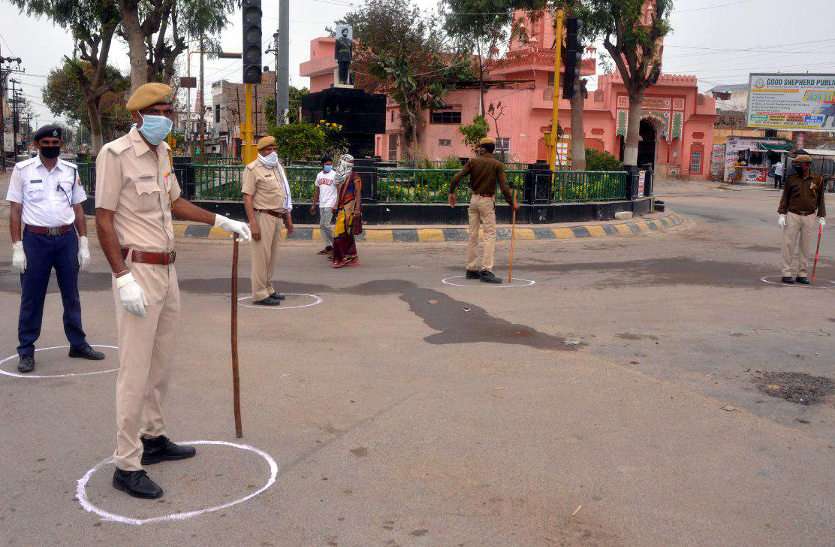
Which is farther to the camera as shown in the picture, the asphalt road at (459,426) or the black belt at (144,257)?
the black belt at (144,257)

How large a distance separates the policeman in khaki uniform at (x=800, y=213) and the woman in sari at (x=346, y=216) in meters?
5.74

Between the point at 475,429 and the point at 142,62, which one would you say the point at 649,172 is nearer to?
the point at 142,62

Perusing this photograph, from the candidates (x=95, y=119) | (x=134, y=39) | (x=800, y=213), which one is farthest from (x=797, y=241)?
(x=95, y=119)

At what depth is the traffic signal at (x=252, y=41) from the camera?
1370 centimetres

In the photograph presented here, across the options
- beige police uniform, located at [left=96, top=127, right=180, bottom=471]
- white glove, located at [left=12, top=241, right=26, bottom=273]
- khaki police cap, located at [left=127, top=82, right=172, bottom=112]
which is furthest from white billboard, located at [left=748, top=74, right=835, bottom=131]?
beige police uniform, located at [left=96, top=127, right=180, bottom=471]

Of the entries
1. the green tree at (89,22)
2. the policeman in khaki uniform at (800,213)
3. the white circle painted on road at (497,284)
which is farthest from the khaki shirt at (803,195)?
the green tree at (89,22)

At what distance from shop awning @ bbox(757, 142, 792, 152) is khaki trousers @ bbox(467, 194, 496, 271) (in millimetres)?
40571

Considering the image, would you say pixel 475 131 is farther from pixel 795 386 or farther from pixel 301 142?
pixel 795 386

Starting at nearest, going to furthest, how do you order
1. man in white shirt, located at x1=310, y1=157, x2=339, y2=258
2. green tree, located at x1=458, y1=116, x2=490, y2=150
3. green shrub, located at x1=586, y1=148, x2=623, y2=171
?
man in white shirt, located at x1=310, y1=157, x2=339, y2=258
green shrub, located at x1=586, y1=148, x2=623, y2=171
green tree, located at x1=458, y1=116, x2=490, y2=150

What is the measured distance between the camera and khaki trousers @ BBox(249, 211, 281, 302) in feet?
29.1

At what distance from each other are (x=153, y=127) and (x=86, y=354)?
10.3ft

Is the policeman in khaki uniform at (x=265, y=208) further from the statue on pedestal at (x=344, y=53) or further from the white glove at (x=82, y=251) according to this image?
the statue on pedestal at (x=344, y=53)

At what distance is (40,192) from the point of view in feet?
20.9

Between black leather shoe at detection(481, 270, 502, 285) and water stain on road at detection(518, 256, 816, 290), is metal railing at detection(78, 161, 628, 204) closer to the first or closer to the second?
water stain on road at detection(518, 256, 816, 290)
